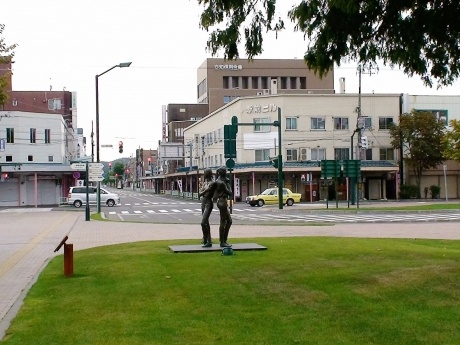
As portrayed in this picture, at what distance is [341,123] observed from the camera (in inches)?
2697

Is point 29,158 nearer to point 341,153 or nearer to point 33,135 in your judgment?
point 33,135

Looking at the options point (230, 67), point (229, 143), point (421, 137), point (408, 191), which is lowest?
point (408, 191)

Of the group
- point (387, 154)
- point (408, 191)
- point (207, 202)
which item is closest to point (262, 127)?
point (387, 154)

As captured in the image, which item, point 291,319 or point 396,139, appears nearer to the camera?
point 291,319

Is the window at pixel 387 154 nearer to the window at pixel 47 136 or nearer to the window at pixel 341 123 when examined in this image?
the window at pixel 341 123

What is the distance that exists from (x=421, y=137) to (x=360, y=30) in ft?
188

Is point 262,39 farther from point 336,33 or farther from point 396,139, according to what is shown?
point 396,139

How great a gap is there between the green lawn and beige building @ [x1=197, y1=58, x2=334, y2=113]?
3410 inches

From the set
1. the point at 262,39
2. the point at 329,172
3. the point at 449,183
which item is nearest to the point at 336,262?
the point at 262,39

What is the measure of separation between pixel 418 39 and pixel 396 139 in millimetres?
58175

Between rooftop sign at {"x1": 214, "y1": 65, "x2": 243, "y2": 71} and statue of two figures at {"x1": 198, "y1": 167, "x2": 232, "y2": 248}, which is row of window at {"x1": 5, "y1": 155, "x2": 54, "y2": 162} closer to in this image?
rooftop sign at {"x1": 214, "y1": 65, "x2": 243, "y2": 71}

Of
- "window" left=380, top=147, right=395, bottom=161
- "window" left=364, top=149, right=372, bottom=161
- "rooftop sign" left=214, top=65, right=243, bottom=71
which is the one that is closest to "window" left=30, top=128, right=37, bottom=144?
"window" left=364, top=149, right=372, bottom=161

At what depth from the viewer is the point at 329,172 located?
45.6 m

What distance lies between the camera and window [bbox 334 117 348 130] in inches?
2694
